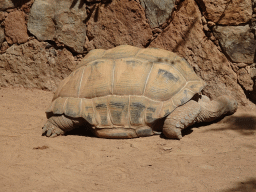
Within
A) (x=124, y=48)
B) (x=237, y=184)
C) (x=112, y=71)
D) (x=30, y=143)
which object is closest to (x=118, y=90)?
(x=112, y=71)

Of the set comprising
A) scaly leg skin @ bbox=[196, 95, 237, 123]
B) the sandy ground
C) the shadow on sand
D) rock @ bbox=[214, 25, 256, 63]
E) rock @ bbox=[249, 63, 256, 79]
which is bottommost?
the sandy ground

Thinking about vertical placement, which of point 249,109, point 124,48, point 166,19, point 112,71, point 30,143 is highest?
point 166,19

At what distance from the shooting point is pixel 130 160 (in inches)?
152

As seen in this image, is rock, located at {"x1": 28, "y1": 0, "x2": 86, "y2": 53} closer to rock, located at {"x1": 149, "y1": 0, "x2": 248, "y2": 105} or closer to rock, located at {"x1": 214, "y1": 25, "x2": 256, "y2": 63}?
rock, located at {"x1": 149, "y1": 0, "x2": 248, "y2": 105}

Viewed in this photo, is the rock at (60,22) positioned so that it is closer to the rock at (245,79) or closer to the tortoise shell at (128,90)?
the tortoise shell at (128,90)

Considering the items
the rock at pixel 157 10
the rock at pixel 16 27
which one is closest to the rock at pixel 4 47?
the rock at pixel 16 27

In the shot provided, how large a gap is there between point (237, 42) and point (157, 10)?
1.47 m

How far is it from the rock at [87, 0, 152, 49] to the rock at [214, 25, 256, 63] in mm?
1269

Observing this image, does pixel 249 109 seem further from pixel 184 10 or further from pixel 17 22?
pixel 17 22

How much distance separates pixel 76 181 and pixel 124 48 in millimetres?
2458

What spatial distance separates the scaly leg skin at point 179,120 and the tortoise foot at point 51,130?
162cm

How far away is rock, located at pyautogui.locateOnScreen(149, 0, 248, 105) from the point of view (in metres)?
5.36

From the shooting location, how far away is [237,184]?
3080mm

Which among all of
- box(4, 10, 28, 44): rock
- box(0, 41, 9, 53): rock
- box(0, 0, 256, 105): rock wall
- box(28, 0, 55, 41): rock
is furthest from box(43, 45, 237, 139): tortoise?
box(0, 41, 9, 53): rock
